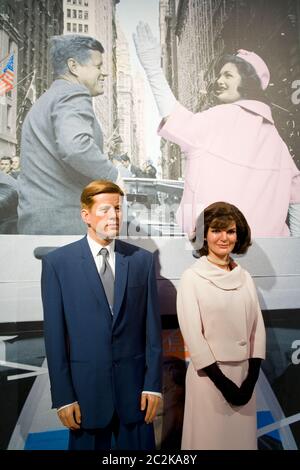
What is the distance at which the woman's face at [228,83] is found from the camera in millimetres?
2275

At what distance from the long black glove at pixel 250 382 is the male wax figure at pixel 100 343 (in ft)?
1.36

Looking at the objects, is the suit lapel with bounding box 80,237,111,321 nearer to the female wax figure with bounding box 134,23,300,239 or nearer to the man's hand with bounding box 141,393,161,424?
the man's hand with bounding box 141,393,161,424

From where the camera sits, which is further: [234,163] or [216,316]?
[234,163]

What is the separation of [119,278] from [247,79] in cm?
171

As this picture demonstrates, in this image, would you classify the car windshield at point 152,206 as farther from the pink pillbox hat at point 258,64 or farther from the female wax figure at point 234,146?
the pink pillbox hat at point 258,64

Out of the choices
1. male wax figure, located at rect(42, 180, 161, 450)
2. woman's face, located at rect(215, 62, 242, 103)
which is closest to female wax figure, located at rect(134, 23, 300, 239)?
woman's face, located at rect(215, 62, 242, 103)

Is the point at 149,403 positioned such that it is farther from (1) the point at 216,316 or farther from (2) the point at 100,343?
(1) the point at 216,316

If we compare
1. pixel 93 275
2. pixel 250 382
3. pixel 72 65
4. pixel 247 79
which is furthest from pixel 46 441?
pixel 247 79

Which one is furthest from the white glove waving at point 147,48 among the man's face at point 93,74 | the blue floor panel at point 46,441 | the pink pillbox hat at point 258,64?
the blue floor panel at point 46,441

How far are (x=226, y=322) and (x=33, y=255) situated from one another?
1231 millimetres

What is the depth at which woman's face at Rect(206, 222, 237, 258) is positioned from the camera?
1.71 m

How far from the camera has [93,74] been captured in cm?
217

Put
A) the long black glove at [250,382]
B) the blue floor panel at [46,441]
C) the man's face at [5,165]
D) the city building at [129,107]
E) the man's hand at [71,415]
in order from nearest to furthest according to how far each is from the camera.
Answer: the man's hand at [71,415], the long black glove at [250,382], the blue floor panel at [46,441], the man's face at [5,165], the city building at [129,107]

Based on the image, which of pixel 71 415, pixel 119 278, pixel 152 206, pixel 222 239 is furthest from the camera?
pixel 152 206
